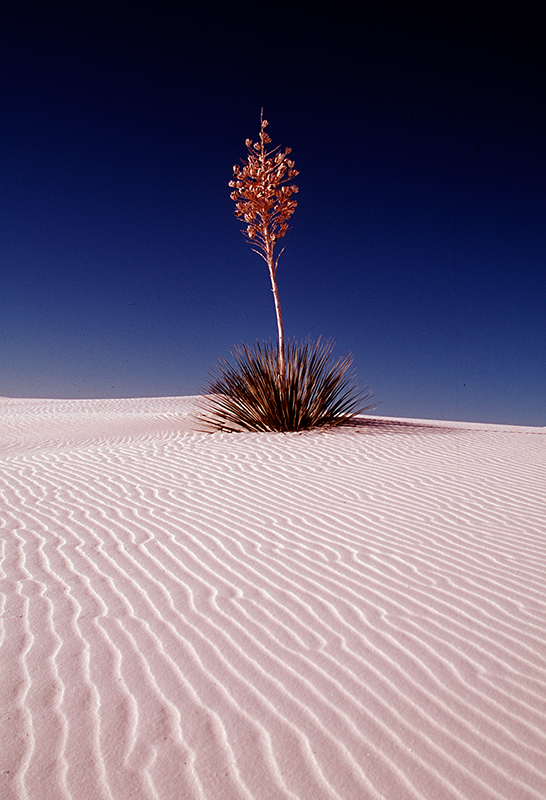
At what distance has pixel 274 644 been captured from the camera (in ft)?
8.40

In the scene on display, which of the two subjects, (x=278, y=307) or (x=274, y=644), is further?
(x=278, y=307)

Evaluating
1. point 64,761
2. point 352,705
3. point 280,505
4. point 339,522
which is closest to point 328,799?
point 352,705

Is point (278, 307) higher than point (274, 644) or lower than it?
higher

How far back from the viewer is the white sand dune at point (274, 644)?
6.00 feet

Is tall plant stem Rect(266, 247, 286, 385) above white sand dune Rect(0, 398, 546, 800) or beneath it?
above

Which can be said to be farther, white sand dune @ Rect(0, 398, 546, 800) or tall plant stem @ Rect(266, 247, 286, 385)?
tall plant stem @ Rect(266, 247, 286, 385)

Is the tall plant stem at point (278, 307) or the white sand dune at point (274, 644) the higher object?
the tall plant stem at point (278, 307)

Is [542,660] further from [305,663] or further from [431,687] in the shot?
[305,663]

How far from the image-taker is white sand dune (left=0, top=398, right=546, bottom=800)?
72.0 inches

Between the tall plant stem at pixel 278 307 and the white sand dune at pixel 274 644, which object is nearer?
the white sand dune at pixel 274 644

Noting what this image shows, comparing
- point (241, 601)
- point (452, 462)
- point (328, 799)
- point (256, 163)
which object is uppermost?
point (256, 163)

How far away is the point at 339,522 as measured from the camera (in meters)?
4.46

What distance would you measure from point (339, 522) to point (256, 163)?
770 centimetres

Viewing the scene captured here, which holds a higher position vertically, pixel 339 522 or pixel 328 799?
pixel 339 522
